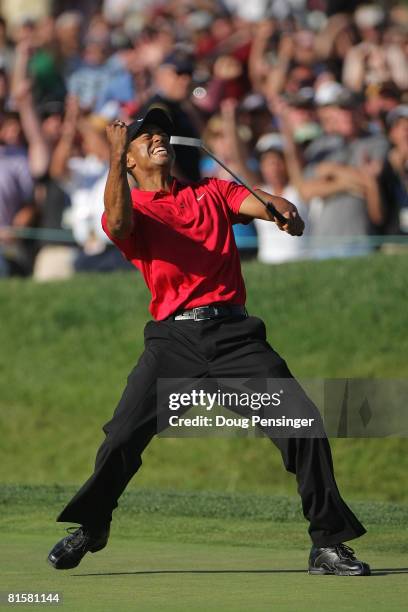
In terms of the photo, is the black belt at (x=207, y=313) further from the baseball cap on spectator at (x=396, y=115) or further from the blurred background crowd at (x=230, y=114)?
the baseball cap on spectator at (x=396, y=115)

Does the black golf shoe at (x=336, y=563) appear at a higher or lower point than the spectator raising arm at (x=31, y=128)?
lower

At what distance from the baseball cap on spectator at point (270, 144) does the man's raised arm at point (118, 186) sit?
7726 mm

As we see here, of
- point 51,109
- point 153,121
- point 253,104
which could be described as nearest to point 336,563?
point 153,121

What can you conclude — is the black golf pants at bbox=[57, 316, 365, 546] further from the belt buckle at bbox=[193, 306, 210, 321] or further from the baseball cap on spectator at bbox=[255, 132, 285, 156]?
the baseball cap on spectator at bbox=[255, 132, 285, 156]

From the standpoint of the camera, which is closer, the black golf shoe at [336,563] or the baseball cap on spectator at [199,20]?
the black golf shoe at [336,563]

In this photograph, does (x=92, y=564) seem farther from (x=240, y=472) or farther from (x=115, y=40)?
(x=115, y=40)

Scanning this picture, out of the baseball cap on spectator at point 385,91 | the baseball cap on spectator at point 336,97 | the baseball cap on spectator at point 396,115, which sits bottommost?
the baseball cap on spectator at point 396,115

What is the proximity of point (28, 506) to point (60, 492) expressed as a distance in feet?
2.15

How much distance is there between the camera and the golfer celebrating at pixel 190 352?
6.24 meters

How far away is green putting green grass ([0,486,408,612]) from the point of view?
5.43 meters

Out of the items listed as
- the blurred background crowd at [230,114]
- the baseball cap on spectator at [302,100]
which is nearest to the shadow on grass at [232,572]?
the blurred background crowd at [230,114]

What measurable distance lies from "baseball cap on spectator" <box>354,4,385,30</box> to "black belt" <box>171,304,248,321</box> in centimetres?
1066

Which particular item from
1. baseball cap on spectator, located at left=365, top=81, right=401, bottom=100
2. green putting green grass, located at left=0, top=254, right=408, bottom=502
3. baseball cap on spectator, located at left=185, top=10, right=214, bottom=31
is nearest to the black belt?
green putting green grass, located at left=0, top=254, right=408, bottom=502

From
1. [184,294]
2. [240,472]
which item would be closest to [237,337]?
[184,294]
